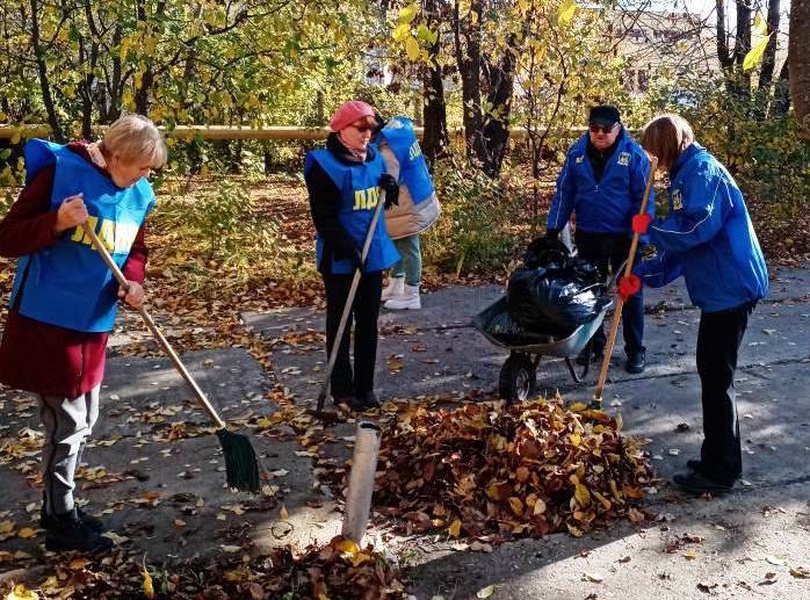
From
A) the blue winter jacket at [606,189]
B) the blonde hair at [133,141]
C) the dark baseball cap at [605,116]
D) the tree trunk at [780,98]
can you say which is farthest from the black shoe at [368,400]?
the tree trunk at [780,98]

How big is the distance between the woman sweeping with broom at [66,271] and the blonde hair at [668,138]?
2297mm

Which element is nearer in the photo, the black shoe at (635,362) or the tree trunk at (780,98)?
the black shoe at (635,362)

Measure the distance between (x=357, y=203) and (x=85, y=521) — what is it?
2.34 metres

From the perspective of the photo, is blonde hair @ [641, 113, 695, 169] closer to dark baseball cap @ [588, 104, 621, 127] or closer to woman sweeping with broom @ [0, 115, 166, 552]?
dark baseball cap @ [588, 104, 621, 127]

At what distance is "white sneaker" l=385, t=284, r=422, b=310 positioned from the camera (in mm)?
7598

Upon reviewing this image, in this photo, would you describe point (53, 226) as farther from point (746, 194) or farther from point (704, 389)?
point (746, 194)

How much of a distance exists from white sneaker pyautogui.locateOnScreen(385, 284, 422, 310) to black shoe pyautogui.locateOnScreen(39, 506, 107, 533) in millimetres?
4007

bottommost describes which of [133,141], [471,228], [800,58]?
[471,228]

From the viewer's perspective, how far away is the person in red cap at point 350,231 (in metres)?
5.08

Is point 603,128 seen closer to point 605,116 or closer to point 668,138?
point 605,116

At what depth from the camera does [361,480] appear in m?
3.66

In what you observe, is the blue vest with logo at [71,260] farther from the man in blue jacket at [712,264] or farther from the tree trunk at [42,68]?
the tree trunk at [42,68]

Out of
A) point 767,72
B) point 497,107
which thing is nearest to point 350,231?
point 497,107

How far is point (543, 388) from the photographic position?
5.77 m
